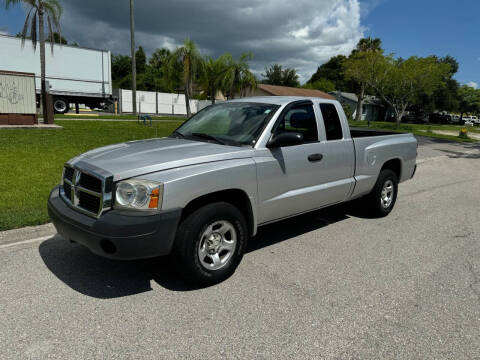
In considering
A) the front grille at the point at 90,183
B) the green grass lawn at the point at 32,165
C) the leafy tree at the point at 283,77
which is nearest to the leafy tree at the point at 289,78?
the leafy tree at the point at 283,77

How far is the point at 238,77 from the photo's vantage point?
3253cm

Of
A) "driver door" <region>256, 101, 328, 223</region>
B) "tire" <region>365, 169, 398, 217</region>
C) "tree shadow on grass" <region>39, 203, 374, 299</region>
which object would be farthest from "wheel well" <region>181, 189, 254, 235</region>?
"tire" <region>365, 169, 398, 217</region>

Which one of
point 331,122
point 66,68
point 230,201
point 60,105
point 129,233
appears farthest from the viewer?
point 60,105

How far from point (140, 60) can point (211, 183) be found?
299 ft

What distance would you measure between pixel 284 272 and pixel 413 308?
1208 millimetres

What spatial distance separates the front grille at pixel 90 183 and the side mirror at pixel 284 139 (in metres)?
1.67

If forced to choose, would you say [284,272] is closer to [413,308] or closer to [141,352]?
[413,308]

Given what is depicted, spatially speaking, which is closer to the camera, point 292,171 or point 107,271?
point 107,271

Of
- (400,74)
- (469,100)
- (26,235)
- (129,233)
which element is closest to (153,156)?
(129,233)

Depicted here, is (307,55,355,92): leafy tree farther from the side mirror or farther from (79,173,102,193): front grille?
(79,173,102,193): front grille

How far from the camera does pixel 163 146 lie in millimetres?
3877

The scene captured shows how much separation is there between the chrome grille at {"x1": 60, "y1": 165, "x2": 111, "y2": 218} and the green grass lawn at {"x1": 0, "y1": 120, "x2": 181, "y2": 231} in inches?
71.3

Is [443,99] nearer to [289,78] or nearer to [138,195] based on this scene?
[289,78]

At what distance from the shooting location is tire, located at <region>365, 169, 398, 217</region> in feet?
18.5
